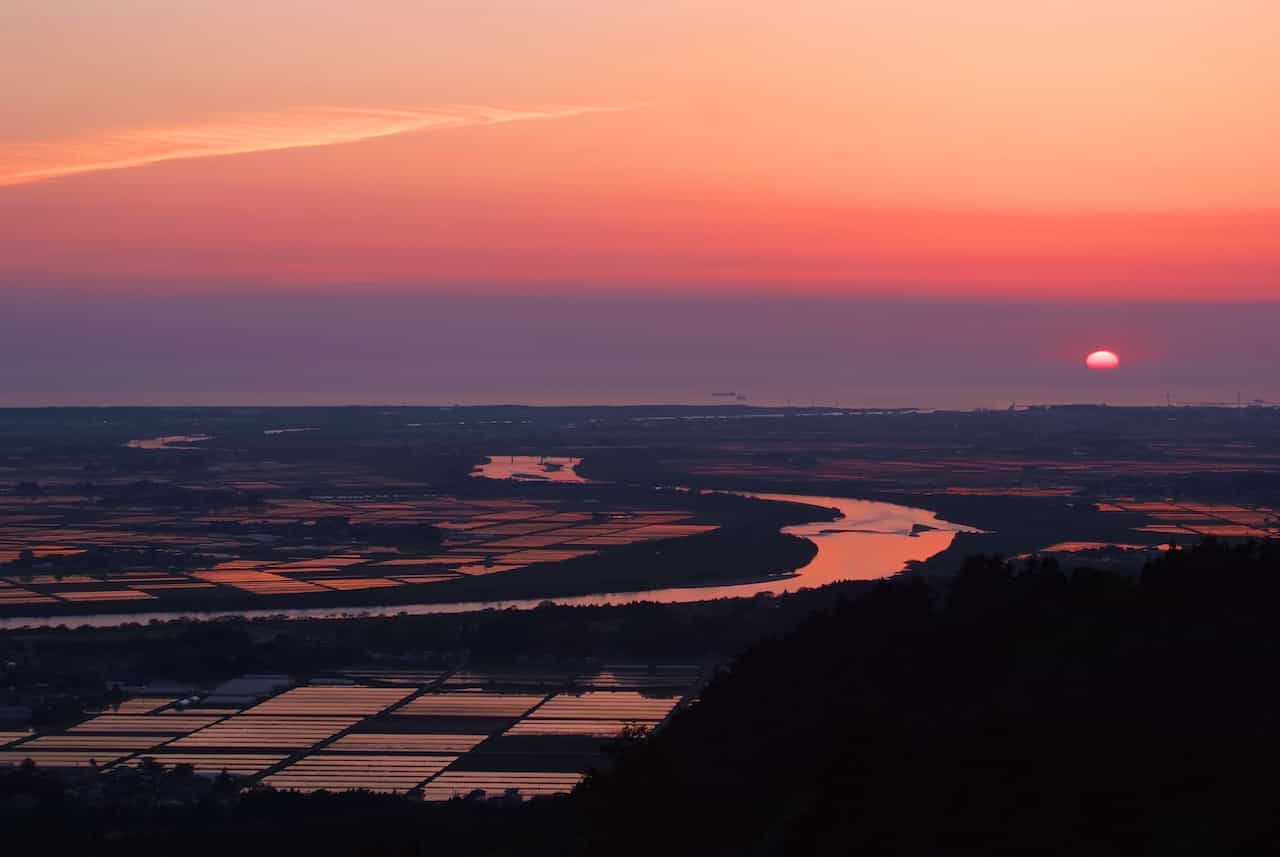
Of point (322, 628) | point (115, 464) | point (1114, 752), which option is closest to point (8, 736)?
point (322, 628)

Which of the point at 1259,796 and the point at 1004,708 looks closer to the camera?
the point at 1259,796

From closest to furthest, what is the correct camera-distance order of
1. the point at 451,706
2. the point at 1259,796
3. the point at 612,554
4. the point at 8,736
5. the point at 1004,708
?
1. the point at 1259,796
2. the point at 1004,708
3. the point at 8,736
4. the point at 451,706
5. the point at 612,554

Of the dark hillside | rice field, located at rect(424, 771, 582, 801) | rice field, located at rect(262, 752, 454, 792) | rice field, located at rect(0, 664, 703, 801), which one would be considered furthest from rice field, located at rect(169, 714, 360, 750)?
the dark hillside

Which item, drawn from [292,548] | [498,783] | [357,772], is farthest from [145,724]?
[292,548]

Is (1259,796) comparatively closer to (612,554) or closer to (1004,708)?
(1004,708)

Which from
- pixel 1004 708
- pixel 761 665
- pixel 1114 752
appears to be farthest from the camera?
pixel 761 665

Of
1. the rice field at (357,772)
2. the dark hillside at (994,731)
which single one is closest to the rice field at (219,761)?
the rice field at (357,772)

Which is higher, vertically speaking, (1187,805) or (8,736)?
(1187,805)
